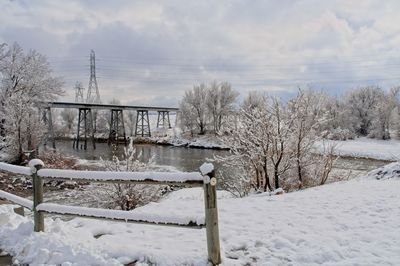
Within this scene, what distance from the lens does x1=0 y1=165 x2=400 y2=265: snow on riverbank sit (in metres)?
4.27

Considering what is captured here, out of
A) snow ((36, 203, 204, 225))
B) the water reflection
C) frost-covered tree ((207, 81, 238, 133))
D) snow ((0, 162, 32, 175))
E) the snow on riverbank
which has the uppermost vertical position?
frost-covered tree ((207, 81, 238, 133))

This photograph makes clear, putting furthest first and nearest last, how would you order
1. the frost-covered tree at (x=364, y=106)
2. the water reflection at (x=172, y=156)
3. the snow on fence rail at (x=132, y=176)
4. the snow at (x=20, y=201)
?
1. the frost-covered tree at (x=364, y=106)
2. the water reflection at (x=172, y=156)
3. the snow at (x=20, y=201)
4. the snow on fence rail at (x=132, y=176)

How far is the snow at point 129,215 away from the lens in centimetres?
410

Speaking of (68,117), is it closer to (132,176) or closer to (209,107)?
(209,107)

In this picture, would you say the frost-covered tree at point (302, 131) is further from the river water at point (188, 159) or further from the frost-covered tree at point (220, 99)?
the frost-covered tree at point (220, 99)

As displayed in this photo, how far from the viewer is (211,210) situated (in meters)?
3.93

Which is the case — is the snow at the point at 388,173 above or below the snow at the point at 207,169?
below

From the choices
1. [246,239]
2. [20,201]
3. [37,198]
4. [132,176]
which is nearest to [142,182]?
[132,176]

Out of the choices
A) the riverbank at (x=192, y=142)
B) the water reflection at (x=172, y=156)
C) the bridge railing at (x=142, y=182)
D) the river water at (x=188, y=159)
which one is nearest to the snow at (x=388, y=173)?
the river water at (x=188, y=159)

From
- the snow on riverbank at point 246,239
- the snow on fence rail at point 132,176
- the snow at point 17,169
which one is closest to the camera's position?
the snow on fence rail at point 132,176

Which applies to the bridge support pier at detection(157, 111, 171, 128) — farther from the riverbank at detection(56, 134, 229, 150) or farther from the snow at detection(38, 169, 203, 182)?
the snow at detection(38, 169, 203, 182)

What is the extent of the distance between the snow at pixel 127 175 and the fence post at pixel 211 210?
124 mm

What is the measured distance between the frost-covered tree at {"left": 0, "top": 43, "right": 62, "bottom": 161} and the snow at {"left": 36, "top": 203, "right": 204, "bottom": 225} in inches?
978

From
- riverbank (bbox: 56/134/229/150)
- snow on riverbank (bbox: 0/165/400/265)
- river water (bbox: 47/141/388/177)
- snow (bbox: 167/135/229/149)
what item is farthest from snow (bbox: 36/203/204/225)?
snow (bbox: 167/135/229/149)
